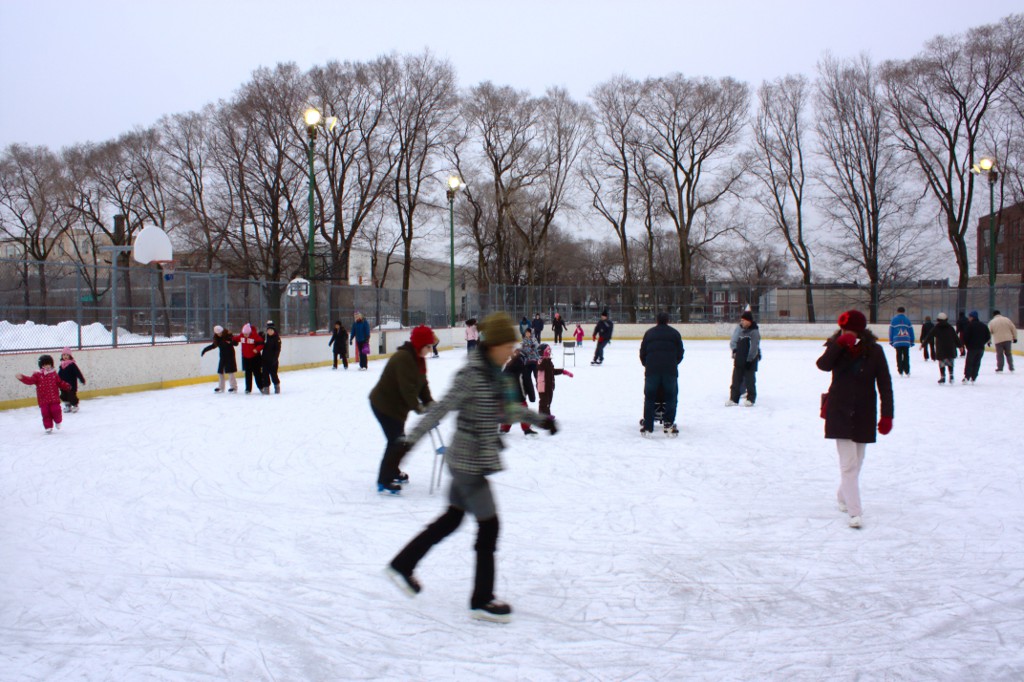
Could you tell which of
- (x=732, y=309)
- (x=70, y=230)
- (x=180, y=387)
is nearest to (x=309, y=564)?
(x=180, y=387)

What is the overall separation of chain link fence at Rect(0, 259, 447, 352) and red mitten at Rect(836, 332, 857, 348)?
13.1 meters

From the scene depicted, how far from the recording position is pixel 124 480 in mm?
7191

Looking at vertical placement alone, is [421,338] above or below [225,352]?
above

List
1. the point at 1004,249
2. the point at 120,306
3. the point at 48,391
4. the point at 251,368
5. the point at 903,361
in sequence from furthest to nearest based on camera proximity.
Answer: the point at 1004,249
the point at 903,361
the point at 120,306
the point at 251,368
the point at 48,391

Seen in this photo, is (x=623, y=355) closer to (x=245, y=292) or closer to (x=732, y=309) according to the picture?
(x=245, y=292)

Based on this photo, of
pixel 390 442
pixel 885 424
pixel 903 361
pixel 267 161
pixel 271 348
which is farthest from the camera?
pixel 267 161

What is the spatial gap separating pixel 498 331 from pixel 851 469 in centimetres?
315

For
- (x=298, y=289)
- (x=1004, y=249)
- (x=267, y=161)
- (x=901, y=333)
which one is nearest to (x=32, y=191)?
(x=267, y=161)

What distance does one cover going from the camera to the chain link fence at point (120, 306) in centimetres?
1323

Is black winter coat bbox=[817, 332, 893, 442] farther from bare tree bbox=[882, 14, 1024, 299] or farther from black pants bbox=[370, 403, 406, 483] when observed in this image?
bare tree bbox=[882, 14, 1024, 299]

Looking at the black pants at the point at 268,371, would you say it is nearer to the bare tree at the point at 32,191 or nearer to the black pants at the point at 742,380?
the black pants at the point at 742,380

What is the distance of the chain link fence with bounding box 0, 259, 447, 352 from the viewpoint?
13.2 meters

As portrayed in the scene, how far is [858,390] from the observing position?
5285 mm

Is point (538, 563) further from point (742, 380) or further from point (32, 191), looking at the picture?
point (32, 191)
